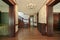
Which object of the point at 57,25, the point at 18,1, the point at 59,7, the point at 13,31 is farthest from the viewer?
the point at 57,25

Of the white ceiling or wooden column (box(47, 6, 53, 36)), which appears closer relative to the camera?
wooden column (box(47, 6, 53, 36))

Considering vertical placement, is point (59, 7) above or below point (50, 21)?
above

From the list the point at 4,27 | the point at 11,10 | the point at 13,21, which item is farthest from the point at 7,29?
the point at 11,10

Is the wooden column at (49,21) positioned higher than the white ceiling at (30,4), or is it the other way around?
the white ceiling at (30,4)

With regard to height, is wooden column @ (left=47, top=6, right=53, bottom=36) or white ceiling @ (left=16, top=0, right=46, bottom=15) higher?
white ceiling @ (left=16, top=0, right=46, bottom=15)

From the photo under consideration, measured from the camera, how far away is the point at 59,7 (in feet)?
33.9

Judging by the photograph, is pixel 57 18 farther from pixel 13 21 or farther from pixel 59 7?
pixel 13 21

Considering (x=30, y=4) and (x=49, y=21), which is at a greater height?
(x=30, y=4)

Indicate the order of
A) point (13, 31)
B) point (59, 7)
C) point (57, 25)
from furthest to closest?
point (57, 25), point (59, 7), point (13, 31)

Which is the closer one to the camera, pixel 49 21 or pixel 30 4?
pixel 49 21

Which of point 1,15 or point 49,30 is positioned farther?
point 1,15

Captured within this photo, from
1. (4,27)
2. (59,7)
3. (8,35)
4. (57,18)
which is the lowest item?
(8,35)

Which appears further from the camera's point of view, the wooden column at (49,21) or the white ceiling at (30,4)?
the white ceiling at (30,4)

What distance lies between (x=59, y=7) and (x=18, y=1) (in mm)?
3893
